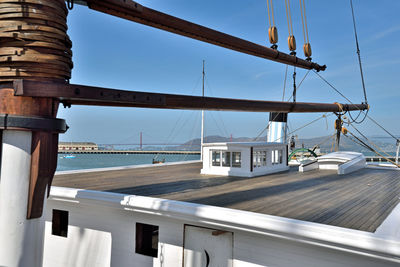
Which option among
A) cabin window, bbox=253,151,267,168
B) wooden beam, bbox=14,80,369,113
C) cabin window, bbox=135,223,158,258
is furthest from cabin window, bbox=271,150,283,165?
cabin window, bbox=135,223,158,258

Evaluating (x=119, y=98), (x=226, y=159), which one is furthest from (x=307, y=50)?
(x=119, y=98)

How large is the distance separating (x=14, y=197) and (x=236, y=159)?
9.68 m

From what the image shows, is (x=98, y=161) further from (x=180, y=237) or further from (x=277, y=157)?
(x=180, y=237)

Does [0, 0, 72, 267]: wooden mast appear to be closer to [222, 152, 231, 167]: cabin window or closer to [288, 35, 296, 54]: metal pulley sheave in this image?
[222, 152, 231, 167]: cabin window

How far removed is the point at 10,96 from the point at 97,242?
214 inches

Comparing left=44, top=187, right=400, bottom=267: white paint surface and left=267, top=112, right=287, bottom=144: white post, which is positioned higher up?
left=267, top=112, right=287, bottom=144: white post

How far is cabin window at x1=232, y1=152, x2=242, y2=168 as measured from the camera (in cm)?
1312

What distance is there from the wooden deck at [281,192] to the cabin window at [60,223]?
37.7 inches

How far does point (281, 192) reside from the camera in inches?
373

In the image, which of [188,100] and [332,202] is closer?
[188,100]

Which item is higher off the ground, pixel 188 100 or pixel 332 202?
pixel 188 100

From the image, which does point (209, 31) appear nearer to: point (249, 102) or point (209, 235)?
point (249, 102)

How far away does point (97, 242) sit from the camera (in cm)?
866

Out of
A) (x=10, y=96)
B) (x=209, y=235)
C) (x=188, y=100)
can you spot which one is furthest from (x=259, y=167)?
(x=10, y=96)
